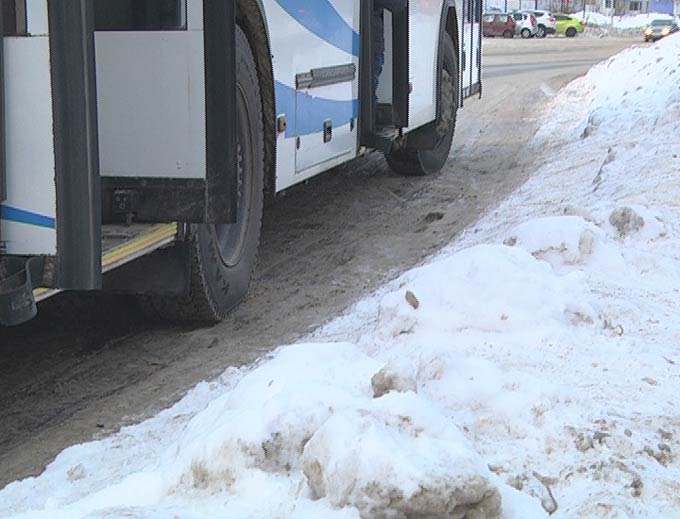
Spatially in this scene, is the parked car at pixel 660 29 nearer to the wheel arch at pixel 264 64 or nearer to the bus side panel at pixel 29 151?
the wheel arch at pixel 264 64

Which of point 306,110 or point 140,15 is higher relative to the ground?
point 140,15

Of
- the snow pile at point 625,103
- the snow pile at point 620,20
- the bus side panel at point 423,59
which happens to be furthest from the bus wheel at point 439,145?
the snow pile at point 620,20

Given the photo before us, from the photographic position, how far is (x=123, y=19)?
18.5ft

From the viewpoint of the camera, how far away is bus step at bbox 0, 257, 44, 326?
4160mm

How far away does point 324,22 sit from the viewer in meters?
7.39

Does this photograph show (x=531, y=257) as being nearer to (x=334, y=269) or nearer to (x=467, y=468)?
(x=334, y=269)

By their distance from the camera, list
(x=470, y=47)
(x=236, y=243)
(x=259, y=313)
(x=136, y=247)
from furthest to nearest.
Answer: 1. (x=470, y=47)
2. (x=259, y=313)
3. (x=236, y=243)
4. (x=136, y=247)

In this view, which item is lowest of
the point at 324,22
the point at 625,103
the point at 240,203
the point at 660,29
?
the point at 660,29

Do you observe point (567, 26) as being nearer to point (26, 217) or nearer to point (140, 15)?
point (140, 15)

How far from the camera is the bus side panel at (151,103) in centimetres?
530

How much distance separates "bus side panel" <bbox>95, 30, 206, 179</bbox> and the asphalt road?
3.32 ft

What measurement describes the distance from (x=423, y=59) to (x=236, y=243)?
4054 mm

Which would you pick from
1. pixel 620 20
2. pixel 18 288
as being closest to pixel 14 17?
pixel 18 288

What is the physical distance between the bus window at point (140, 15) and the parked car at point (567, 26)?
50.5 meters
